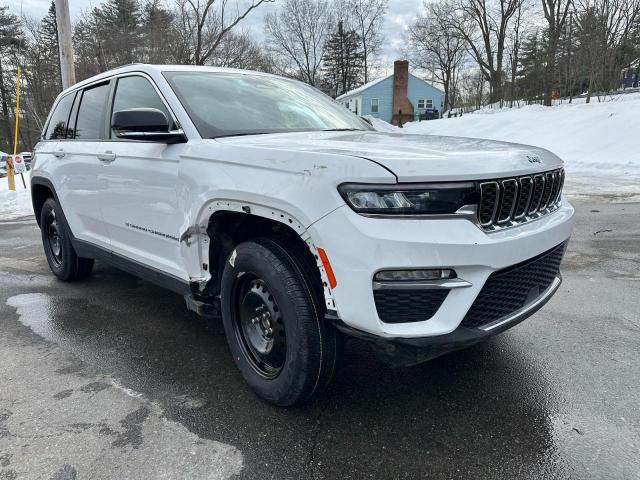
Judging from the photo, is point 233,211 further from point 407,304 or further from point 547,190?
point 547,190

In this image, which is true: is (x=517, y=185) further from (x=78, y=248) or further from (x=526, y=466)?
(x=78, y=248)

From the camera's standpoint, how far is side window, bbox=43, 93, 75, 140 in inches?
184

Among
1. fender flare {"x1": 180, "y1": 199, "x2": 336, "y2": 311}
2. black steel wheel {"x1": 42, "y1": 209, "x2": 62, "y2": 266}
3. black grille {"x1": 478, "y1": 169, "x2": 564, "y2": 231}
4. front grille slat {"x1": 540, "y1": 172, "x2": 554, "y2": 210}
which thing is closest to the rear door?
fender flare {"x1": 180, "y1": 199, "x2": 336, "y2": 311}

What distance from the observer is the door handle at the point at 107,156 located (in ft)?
11.6

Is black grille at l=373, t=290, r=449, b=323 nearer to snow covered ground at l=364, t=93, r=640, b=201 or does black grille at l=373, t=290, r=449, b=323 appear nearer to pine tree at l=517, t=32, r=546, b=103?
snow covered ground at l=364, t=93, r=640, b=201

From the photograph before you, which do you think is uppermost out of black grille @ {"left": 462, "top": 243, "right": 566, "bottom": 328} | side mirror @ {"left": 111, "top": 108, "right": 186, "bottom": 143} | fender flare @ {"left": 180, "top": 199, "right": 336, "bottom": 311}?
side mirror @ {"left": 111, "top": 108, "right": 186, "bottom": 143}

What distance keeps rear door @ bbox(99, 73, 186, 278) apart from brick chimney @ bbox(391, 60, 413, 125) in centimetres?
4260

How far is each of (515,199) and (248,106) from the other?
6.11 ft

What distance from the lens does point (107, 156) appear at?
141 inches

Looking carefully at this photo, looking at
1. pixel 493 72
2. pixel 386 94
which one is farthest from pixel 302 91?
pixel 386 94

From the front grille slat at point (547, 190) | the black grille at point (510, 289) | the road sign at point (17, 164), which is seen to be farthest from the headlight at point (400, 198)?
the road sign at point (17, 164)

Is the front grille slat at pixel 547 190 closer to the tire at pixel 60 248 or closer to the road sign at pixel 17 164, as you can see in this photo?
the tire at pixel 60 248

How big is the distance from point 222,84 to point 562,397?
2933 millimetres

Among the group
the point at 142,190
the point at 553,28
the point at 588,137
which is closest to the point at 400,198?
the point at 142,190
